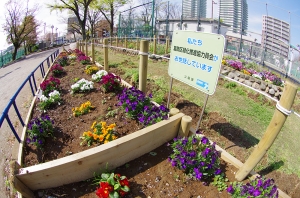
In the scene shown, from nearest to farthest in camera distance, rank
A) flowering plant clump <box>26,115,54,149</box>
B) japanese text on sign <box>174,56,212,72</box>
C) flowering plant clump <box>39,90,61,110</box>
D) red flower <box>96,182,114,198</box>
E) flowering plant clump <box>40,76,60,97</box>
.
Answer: red flower <box>96,182,114,198</box>
japanese text on sign <box>174,56,212,72</box>
flowering plant clump <box>26,115,54,149</box>
flowering plant clump <box>39,90,61,110</box>
flowering plant clump <box>40,76,60,97</box>

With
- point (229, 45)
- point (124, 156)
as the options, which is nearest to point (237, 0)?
point (229, 45)

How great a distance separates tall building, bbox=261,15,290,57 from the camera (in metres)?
11.2

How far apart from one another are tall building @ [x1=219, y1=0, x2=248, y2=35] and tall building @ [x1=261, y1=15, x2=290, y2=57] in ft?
4.41

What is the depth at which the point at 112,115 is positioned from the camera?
3.52 m

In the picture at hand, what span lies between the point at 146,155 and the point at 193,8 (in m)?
16.3

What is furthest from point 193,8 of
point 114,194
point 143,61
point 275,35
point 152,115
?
point 114,194

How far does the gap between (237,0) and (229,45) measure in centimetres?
319

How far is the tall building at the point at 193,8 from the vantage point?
14805 mm

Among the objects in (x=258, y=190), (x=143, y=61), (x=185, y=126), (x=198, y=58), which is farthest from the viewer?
(x=143, y=61)

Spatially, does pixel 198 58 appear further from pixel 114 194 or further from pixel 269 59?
pixel 269 59

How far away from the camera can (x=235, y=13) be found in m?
13.5

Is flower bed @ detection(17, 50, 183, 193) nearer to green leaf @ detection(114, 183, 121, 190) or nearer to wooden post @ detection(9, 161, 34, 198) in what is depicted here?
wooden post @ detection(9, 161, 34, 198)

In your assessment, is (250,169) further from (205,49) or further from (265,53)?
(265,53)

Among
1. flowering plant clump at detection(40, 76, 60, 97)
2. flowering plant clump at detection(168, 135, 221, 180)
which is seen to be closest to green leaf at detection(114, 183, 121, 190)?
flowering plant clump at detection(168, 135, 221, 180)
